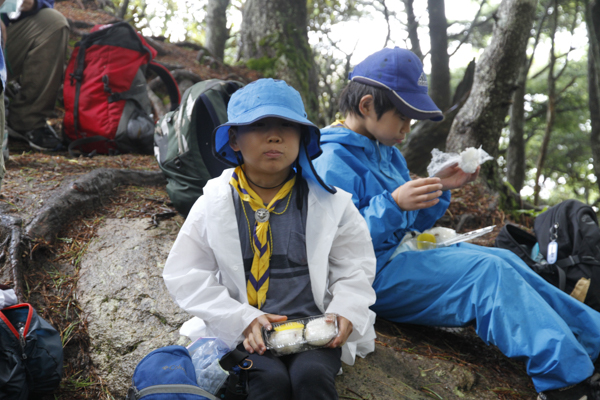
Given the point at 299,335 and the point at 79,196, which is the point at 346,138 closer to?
the point at 299,335

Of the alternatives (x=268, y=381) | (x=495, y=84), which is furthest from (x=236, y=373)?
(x=495, y=84)

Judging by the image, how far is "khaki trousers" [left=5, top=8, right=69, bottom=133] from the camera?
5.15 m

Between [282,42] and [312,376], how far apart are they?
22.6ft

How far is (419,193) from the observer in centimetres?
240

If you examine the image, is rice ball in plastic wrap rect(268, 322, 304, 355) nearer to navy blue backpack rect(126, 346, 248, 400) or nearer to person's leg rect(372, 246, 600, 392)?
navy blue backpack rect(126, 346, 248, 400)

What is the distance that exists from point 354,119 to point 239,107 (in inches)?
41.7

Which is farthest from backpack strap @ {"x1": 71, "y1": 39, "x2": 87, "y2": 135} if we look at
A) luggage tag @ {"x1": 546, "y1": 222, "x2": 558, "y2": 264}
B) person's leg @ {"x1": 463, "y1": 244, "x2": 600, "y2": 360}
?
luggage tag @ {"x1": 546, "y1": 222, "x2": 558, "y2": 264}

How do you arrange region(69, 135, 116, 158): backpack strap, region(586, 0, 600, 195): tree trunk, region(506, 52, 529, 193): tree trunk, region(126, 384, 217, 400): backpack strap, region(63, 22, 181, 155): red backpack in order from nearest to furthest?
region(126, 384, 217, 400): backpack strap → region(69, 135, 116, 158): backpack strap → region(63, 22, 181, 155): red backpack → region(586, 0, 600, 195): tree trunk → region(506, 52, 529, 193): tree trunk

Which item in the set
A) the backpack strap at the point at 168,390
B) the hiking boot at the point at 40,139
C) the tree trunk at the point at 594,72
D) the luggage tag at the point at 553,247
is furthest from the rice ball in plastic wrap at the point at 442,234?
the tree trunk at the point at 594,72

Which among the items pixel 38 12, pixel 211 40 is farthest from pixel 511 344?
pixel 211 40

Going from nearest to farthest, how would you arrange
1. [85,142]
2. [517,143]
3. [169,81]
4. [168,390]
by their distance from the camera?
1. [168,390]
2. [85,142]
3. [169,81]
4. [517,143]

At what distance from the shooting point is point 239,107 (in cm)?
212

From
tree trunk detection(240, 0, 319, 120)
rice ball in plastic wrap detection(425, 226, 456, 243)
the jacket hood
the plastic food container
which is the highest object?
tree trunk detection(240, 0, 319, 120)

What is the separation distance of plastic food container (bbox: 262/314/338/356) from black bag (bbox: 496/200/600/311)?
6.31 feet
